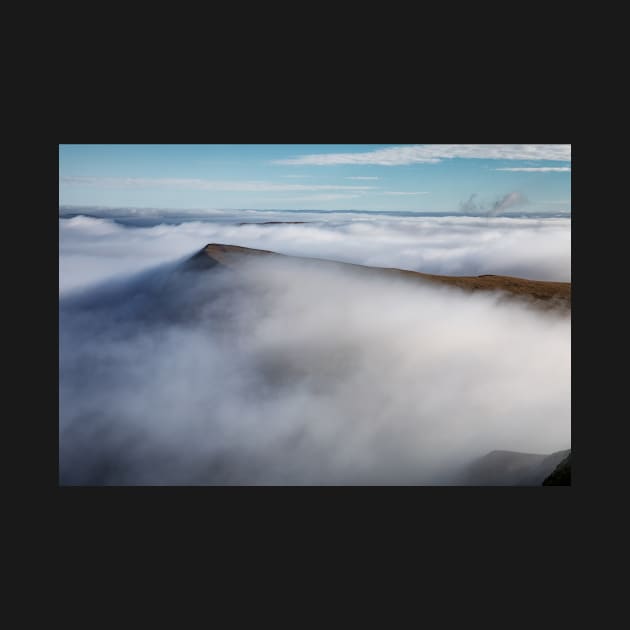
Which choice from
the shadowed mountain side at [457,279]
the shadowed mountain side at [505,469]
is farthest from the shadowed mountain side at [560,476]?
the shadowed mountain side at [457,279]

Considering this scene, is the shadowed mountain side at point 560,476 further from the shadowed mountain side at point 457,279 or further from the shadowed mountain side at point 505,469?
the shadowed mountain side at point 457,279

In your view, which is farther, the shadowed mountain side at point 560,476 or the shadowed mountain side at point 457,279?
the shadowed mountain side at point 457,279

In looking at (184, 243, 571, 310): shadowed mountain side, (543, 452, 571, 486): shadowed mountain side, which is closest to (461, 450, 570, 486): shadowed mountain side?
(543, 452, 571, 486): shadowed mountain side

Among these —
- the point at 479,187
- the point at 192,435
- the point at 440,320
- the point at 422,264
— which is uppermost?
the point at 479,187

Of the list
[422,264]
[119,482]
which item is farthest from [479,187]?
[119,482]

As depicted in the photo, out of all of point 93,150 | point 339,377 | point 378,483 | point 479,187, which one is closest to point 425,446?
point 378,483

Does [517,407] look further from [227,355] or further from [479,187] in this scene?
[227,355]

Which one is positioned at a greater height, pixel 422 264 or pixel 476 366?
pixel 422 264
